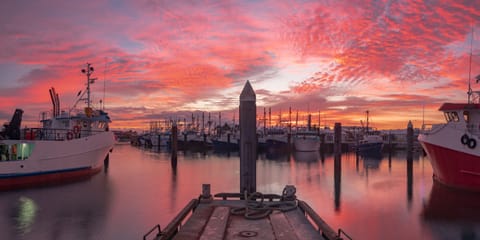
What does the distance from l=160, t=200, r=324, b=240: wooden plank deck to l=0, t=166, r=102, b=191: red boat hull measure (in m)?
23.2

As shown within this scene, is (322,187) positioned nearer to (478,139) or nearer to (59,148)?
(478,139)

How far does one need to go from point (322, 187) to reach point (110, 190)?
61.6ft

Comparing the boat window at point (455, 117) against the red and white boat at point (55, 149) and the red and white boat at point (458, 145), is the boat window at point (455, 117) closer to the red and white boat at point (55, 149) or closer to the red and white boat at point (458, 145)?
the red and white boat at point (458, 145)

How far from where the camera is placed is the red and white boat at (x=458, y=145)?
2609cm

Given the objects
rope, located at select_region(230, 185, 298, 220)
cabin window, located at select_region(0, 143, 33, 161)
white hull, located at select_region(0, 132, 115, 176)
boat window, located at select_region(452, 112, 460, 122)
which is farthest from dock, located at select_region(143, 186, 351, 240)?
cabin window, located at select_region(0, 143, 33, 161)

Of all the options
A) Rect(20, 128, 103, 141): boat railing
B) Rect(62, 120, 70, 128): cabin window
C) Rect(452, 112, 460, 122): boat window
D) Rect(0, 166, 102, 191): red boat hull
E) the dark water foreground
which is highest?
Rect(452, 112, 460, 122): boat window

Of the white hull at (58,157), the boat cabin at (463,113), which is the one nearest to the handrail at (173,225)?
the white hull at (58,157)

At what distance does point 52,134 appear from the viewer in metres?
36.7

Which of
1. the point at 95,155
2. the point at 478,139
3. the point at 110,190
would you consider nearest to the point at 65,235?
the point at 110,190

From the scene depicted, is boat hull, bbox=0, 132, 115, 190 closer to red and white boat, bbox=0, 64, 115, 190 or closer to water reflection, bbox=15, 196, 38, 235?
red and white boat, bbox=0, 64, 115, 190

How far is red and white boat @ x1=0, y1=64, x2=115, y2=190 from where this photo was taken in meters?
30.3

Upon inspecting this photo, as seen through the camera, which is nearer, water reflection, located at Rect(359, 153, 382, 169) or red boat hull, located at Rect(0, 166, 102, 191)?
red boat hull, located at Rect(0, 166, 102, 191)

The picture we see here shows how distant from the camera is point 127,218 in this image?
838 inches

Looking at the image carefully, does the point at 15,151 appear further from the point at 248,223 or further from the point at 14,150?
the point at 248,223
